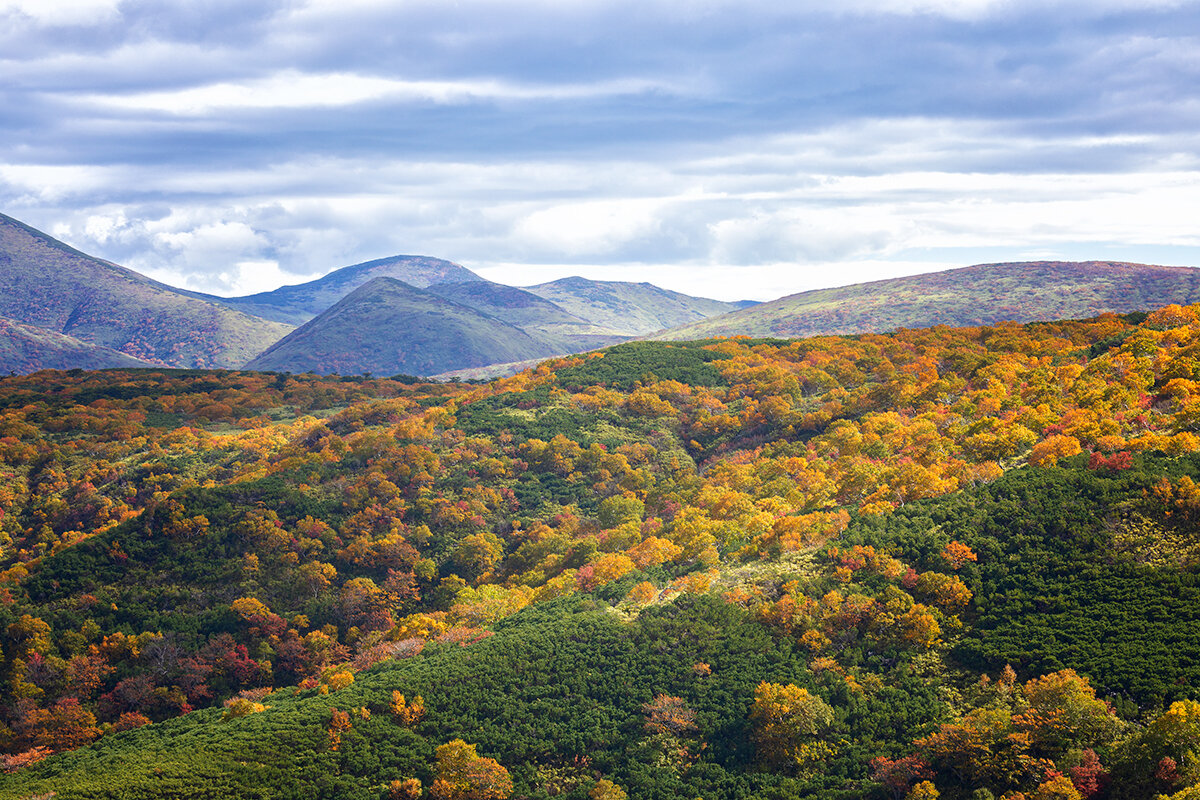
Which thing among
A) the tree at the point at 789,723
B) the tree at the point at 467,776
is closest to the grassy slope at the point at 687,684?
the tree at the point at 789,723

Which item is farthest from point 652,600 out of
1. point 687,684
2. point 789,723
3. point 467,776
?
point 467,776

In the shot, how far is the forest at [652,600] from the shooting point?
173 ft

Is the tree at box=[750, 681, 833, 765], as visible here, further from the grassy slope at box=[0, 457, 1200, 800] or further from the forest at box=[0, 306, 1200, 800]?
the grassy slope at box=[0, 457, 1200, 800]

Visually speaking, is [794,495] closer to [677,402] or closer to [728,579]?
[728,579]

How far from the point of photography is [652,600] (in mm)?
76125

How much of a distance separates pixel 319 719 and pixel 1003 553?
54.7 m

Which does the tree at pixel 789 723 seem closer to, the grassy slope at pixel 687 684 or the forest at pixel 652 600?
the forest at pixel 652 600

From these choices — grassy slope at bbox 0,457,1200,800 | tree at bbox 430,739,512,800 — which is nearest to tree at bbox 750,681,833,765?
grassy slope at bbox 0,457,1200,800

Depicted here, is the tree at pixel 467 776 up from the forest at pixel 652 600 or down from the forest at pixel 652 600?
down

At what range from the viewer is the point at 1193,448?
68500 millimetres

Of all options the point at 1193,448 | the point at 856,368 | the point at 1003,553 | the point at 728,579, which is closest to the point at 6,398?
the point at 728,579

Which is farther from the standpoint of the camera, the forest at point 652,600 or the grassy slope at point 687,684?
the forest at point 652,600

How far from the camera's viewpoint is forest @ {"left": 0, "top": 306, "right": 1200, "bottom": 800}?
52.6 metres

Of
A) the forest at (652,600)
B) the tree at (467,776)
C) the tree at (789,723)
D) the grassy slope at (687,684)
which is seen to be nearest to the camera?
the grassy slope at (687,684)
